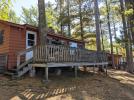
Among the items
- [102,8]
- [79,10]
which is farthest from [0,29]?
[102,8]

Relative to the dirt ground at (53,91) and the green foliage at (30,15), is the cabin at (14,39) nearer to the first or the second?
the dirt ground at (53,91)

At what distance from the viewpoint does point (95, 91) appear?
10.2 metres

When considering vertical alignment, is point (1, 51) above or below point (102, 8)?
below

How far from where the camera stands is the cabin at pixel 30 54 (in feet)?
37.9

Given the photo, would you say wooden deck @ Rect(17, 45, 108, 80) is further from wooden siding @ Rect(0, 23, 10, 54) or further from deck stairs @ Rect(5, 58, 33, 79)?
wooden siding @ Rect(0, 23, 10, 54)

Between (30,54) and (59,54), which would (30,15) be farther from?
(59,54)

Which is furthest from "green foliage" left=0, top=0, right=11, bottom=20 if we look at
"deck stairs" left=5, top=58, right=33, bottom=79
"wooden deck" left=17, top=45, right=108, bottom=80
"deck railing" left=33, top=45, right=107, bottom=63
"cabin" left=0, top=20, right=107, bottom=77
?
"deck stairs" left=5, top=58, right=33, bottom=79

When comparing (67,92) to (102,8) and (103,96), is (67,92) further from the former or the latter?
(102,8)

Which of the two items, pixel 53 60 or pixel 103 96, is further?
pixel 53 60

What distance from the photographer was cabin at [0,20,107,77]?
1154 centimetres

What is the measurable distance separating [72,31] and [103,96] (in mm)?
23340

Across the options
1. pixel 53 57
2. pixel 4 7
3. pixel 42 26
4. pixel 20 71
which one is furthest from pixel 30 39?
pixel 53 57

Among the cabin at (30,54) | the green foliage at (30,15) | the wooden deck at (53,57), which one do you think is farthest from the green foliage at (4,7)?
the green foliage at (30,15)

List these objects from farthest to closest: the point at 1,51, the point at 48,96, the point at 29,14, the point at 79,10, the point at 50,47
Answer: the point at 29,14 < the point at 79,10 < the point at 1,51 < the point at 50,47 < the point at 48,96
